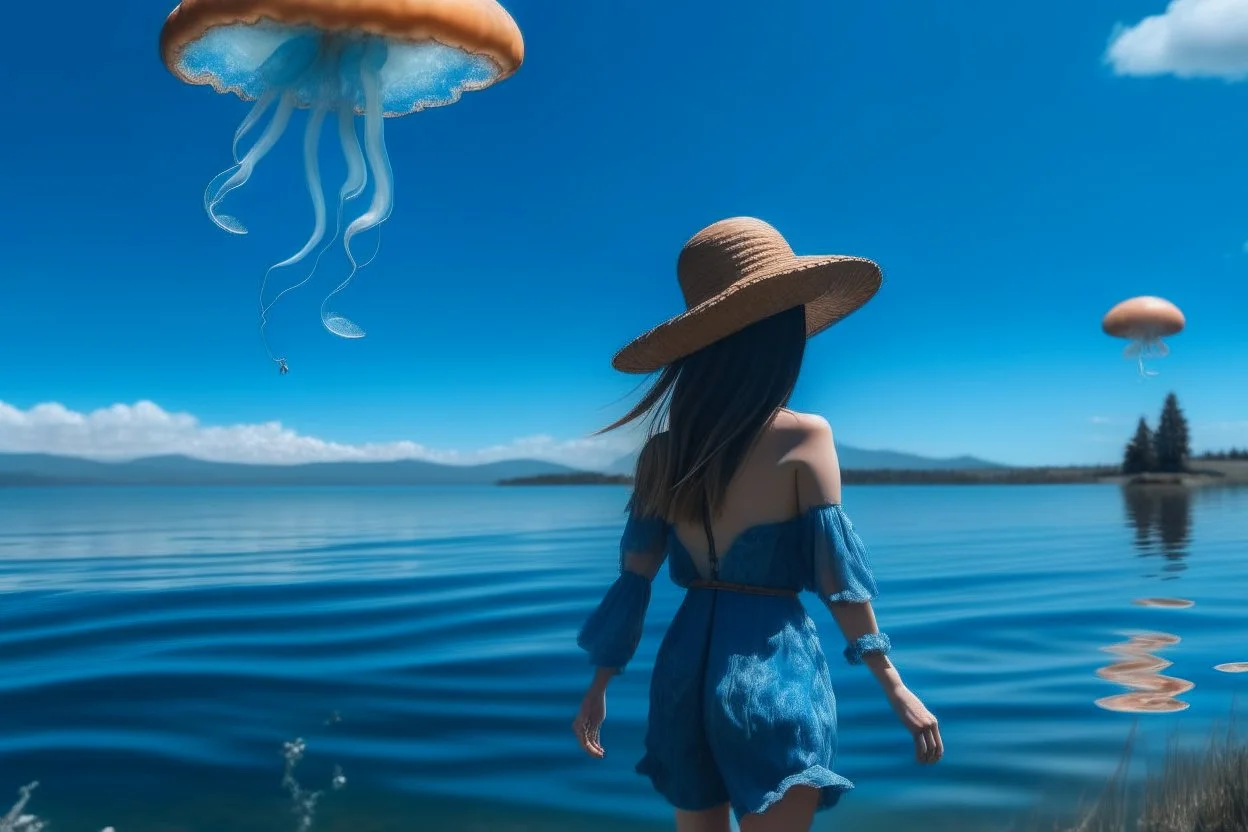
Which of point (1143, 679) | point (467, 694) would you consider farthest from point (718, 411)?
point (1143, 679)

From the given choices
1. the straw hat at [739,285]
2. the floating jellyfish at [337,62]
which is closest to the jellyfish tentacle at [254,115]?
the floating jellyfish at [337,62]

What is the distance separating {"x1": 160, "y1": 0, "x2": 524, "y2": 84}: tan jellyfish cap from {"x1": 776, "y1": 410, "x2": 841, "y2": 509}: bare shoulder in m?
1.70

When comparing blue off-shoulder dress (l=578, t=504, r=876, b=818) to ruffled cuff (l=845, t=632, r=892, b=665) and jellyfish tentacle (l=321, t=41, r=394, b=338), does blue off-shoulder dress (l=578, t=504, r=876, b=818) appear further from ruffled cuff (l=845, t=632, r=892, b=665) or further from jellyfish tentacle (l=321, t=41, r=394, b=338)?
jellyfish tentacle (l=321, t=41, r=394, b=338)

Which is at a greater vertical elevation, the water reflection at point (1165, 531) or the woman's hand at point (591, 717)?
the woman's hand at point (591, 717)

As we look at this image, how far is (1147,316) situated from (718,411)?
22233 millimetres

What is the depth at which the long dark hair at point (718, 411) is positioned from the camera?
2.22 m

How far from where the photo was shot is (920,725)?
2.01m

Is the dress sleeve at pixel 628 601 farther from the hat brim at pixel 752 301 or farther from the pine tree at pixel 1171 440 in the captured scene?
the pine tree at pixel 1171 440

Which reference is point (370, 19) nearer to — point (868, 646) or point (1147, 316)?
point (868, 646)

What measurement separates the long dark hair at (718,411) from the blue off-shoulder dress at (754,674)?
0.14 meters

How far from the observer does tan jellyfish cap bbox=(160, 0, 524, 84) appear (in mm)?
2770

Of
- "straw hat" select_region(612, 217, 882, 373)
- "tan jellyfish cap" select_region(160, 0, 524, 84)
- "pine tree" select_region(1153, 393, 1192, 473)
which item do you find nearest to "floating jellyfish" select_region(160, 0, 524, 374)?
"tan jellyfish cap" select_region(160, 0, 524, 84)

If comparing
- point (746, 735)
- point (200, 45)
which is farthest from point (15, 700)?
point (746, 735)

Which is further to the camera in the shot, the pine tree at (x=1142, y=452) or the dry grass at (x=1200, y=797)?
the pine tree at (x=1142, y=452)
